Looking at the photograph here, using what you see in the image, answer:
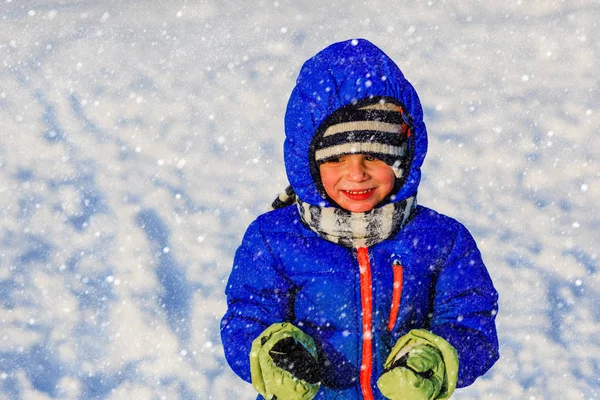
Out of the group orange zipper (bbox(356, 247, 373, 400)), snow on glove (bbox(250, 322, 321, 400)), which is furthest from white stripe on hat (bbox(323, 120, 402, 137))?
snow on glove (bbox(250, 322, 321, 400))

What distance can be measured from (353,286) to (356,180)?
0.29 m

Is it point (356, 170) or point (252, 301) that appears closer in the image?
point (356, 170)

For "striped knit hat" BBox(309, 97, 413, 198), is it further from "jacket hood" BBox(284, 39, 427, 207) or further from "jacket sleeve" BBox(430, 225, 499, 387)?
"jacket sleeve" BBox(430, 225, 499, 387)

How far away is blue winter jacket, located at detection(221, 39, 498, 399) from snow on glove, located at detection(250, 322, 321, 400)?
10cm

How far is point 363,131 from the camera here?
1801 mm

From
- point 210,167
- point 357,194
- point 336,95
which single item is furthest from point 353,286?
point 210,167

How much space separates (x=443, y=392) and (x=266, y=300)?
510 mm

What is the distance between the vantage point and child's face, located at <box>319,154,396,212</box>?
1811mm

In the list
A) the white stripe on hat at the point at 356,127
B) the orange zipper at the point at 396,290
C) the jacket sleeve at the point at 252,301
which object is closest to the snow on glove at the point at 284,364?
the jacket sleeve at the point at 252,301

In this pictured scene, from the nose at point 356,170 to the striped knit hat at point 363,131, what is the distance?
0.03m

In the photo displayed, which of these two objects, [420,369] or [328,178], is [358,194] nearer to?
[328,178]

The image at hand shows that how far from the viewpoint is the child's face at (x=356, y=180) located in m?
1.81

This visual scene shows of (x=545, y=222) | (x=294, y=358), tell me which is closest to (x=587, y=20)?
(x=545, y=222)

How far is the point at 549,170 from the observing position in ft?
13.7
